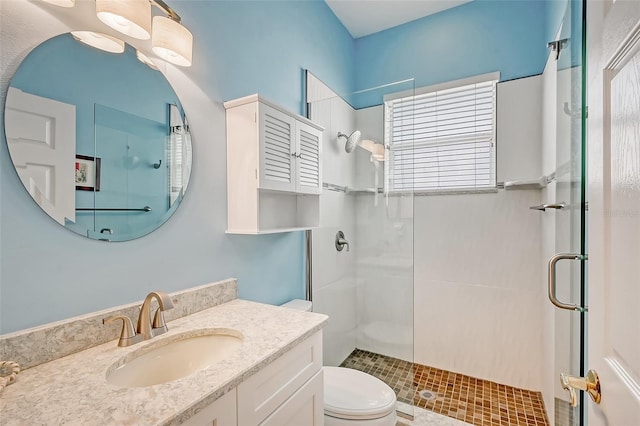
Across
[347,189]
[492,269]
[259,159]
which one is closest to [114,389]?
[259,159]

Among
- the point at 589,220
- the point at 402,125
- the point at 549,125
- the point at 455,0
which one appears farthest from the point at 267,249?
the point at 455,0

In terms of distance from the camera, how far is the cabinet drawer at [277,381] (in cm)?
90

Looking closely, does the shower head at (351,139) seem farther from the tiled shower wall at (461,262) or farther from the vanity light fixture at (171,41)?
the vanity light fixture at (171,41)

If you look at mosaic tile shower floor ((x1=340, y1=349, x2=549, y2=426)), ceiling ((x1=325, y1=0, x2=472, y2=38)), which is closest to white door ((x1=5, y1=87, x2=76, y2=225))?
mosaic tile shower floor ((x1=340, y1=349, x2=549, y2=426))

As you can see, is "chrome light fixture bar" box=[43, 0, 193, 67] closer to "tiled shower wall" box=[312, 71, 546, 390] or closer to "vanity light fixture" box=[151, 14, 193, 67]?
"vanity light fixture" box=[151, 14, 193, 67]

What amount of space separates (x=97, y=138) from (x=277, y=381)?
1026 millimetres

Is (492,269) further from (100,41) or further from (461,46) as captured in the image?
(100,41)

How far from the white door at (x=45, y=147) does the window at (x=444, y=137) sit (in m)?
1.71

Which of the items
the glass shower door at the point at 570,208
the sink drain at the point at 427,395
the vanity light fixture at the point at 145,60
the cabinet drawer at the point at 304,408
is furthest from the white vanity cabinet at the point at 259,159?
the sink drain at the point at 427,395

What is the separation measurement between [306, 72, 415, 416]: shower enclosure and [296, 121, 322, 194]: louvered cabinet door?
0.76 feet

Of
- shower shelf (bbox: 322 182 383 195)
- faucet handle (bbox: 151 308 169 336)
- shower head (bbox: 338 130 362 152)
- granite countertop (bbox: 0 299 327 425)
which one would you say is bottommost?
granite countertop (bbox: 0 299 327 425)

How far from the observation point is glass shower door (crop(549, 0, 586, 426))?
0.95m

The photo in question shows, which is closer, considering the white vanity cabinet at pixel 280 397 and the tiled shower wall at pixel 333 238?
the white vanity cabinet at pixel 280 397

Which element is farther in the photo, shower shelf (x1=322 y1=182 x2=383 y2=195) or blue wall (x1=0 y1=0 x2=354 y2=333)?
shower shelf (x1=322 y1=182 x2=383 y2=195)
